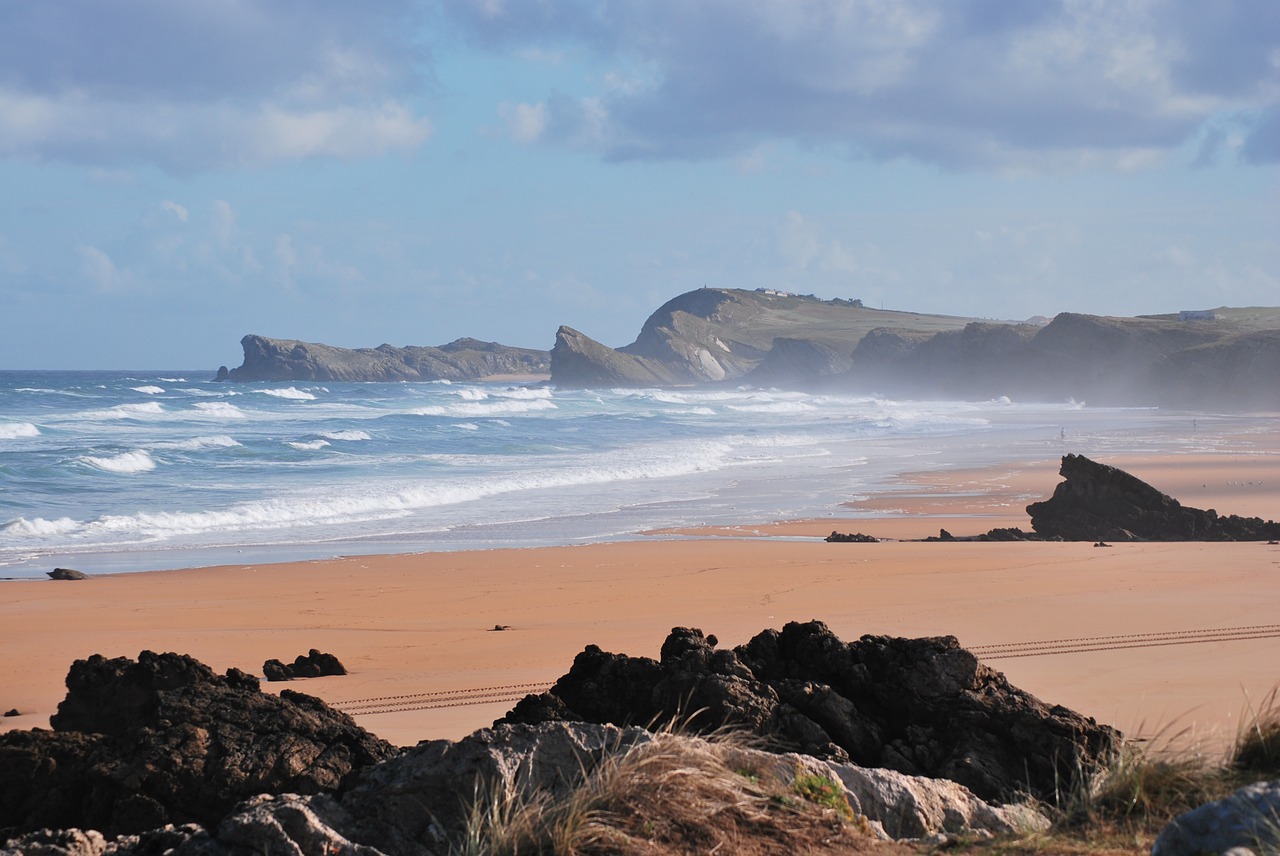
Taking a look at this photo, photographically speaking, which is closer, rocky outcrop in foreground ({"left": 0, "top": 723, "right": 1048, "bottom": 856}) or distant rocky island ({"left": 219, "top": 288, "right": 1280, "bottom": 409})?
rocky outcrop in foreground ({"left": 0, "top": 723, "right": 1048, "bottom": 856})

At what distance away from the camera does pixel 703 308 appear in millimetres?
191750

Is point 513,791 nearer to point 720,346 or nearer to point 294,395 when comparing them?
point 294,395

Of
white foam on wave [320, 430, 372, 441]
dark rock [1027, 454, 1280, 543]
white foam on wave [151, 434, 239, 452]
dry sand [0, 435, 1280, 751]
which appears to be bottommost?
dry sand [0, 435, 1280, 751]

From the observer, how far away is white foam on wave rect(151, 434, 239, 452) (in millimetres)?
33000

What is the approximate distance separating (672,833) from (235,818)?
1298 millimetres

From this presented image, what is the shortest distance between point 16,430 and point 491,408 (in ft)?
102

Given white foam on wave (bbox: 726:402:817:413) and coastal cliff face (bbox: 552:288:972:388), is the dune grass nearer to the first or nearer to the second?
white foam on wave (bbox: 726:402:817:413)

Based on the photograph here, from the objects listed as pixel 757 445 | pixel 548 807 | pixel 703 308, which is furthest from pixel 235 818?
pixel 703 308

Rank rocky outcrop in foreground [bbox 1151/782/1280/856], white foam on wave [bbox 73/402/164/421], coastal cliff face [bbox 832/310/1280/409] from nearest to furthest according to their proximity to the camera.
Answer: rocky outcrop in foreground [bbox 1151/782/1280/856] < white foam on wave [bbox 73/402/164/421] < coastal cliff face [bbox 832/310/1280/409]

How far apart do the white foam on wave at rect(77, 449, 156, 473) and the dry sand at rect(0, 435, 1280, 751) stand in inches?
582

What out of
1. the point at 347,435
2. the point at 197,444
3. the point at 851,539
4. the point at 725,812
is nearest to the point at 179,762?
the point at 725,812

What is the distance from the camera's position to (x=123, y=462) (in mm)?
28484

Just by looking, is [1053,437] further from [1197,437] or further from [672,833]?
[672,833]

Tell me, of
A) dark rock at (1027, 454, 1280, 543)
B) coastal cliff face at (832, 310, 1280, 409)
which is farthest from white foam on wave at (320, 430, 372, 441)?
coastal cliff face at (832, 310, 1280, 409)
